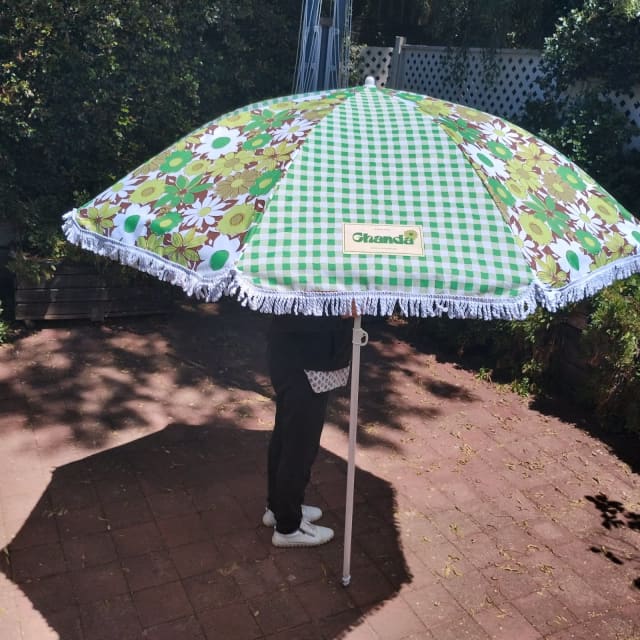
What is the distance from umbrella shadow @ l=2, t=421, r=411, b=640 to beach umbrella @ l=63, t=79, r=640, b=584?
140cm

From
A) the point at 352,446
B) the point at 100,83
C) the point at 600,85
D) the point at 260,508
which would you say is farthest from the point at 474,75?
the point at 352,446

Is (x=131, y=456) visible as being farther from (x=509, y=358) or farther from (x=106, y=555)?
(x=509, y=358)

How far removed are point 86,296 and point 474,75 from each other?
18.6ft

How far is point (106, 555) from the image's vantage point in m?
3.93

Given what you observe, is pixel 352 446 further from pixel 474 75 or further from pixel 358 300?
pixel 474 75

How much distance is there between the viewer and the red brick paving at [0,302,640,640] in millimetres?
3637

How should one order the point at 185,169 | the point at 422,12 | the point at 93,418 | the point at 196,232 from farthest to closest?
the point at 422,12, the point at 93,418, the point at 185,169, the point at 196,232

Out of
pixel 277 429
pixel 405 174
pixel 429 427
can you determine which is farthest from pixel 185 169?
pixel 429 427

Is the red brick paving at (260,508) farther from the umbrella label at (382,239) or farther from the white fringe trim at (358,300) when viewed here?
the umbrella label at (382,239)

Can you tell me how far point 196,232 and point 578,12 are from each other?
6.64m

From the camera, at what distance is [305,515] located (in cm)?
434

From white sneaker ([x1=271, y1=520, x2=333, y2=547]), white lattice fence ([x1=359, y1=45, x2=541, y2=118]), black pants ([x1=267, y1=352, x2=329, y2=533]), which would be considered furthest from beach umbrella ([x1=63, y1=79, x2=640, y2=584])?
white lattice fence ([x1=359, y1=45, x2=541, y2=118])

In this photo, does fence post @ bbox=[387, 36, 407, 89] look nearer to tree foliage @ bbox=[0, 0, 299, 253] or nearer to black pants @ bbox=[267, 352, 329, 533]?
tree foliage @ bbox=[0, 0, 299, 253]

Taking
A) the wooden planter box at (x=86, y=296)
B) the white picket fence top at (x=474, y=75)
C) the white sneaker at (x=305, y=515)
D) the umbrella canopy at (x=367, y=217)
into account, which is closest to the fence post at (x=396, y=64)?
the white picket fence top at (x=474, y=75)
